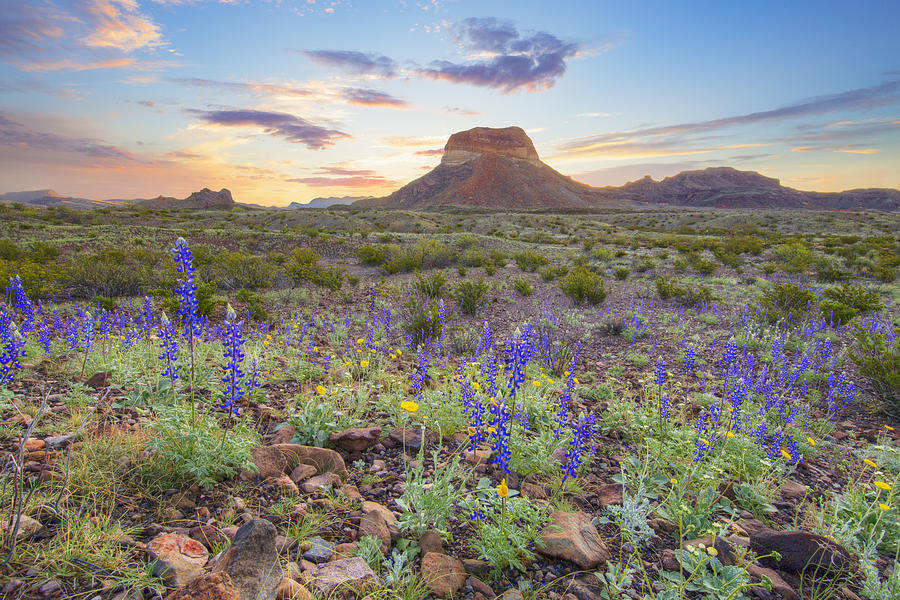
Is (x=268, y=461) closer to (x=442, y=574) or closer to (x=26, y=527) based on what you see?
(x=26, y=527)

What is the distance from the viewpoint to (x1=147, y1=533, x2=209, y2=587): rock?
1814 mm

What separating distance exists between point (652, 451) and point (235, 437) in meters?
3.19

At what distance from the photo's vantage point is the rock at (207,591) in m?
1.55

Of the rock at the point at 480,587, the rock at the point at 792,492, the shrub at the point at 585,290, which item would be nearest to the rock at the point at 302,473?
the rock at the point at 480,587

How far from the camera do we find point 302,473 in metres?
2.81

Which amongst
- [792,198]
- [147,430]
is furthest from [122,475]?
[792,198]

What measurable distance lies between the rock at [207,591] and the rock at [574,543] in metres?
1.54

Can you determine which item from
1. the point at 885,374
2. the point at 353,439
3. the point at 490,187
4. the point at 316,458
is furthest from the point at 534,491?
the point at 490,187

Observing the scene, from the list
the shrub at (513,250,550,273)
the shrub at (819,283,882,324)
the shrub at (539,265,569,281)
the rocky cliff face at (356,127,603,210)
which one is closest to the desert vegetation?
the shrub at (819,283,882,324)

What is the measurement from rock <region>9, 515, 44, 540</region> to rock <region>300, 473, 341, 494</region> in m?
1.26

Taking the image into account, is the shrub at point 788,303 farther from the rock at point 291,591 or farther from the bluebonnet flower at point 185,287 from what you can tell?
the bluebonnet flower at point 185,287

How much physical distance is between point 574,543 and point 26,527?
8.91 feet

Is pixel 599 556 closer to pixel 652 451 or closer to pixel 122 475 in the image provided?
pixel 652 451

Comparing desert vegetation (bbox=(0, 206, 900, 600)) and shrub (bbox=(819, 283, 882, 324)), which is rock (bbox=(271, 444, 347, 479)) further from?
shrub (bbox=(819, 283, 882, 324))
